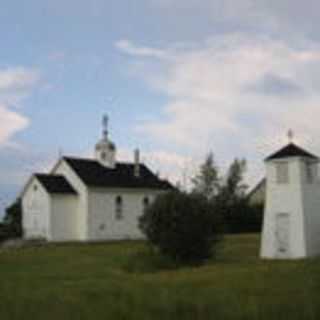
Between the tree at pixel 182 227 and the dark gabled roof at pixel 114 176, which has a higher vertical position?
the dark gabled roof at pixel 114 176

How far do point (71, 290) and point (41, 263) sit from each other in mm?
13744

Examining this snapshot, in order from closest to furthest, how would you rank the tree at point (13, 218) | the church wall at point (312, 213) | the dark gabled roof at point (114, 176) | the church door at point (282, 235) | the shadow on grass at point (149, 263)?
the shadow on grass at point (149, 263) < the church wall at point (312, 213) < the church door at point (282, 235) < the dark gabled roof at point (114, 176) < the tree at point (13, 218)

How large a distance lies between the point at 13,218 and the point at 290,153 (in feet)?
103

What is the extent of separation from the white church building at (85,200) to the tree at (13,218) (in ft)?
6.48

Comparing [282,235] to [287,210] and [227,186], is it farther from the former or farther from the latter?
[227,186]

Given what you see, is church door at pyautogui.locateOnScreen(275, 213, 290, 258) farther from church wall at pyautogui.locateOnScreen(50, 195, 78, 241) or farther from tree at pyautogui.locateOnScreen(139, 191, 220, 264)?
church wall at pyautogui.locateOnScreen(50, 195, 78, 241)

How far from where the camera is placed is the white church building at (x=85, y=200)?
55.9m

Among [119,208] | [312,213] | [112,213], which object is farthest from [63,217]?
[312,213]

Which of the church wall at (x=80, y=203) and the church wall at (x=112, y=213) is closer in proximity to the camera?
the church wall at (x=80, y=203)

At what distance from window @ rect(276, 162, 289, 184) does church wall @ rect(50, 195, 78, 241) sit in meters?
22.6

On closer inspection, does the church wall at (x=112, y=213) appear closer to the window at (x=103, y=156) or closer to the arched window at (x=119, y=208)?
the arched window at (x=119, y=208)

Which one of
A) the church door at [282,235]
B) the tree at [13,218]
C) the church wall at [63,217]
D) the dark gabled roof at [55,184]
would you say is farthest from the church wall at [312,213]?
the tree at [13,218]

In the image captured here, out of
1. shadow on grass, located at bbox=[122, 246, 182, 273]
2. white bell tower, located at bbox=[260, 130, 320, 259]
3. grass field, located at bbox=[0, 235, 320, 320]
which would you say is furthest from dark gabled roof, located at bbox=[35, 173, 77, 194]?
shadow on grass, located at bbox=[122, 246, 182, 273]

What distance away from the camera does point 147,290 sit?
699 inches
